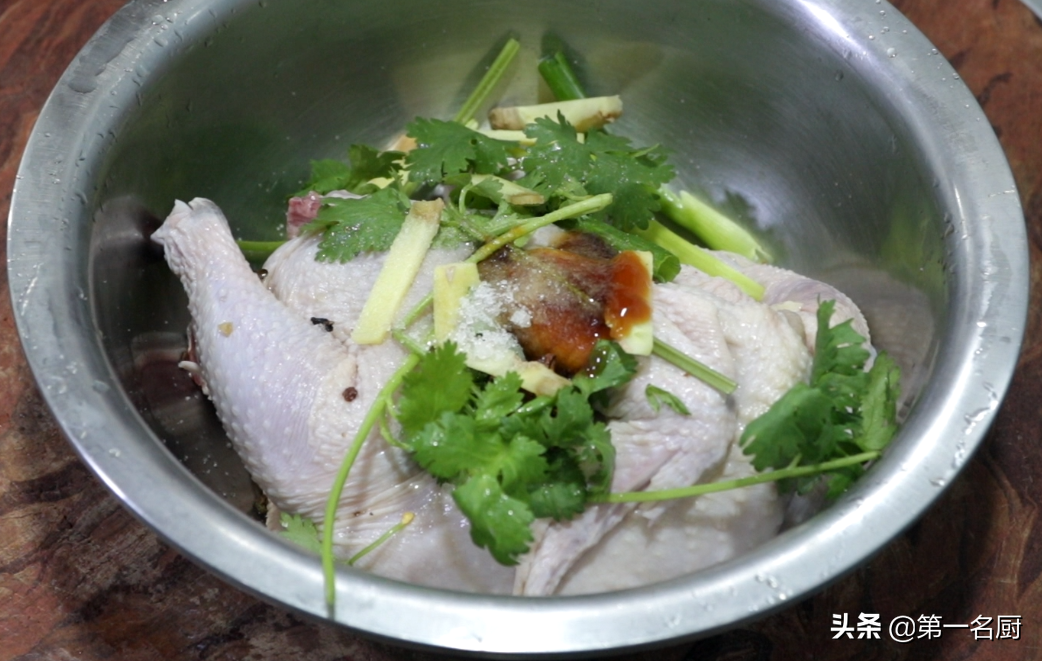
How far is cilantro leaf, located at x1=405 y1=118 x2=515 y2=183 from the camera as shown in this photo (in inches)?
70.4

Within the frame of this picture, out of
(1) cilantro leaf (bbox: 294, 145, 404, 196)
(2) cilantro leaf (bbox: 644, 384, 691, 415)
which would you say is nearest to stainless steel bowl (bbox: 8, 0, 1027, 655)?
(1) cilantro leaf (bbox: 294, 145, 404, 196)

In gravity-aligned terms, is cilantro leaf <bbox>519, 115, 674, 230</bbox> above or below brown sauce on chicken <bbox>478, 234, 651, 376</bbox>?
above

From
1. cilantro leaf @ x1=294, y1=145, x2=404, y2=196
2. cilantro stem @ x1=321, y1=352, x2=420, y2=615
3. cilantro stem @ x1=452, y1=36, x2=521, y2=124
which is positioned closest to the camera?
cilantro stem @ x1=321, y1=352, x2=420, y2=615

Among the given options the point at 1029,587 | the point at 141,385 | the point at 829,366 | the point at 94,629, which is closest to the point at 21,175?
the point at 141,385

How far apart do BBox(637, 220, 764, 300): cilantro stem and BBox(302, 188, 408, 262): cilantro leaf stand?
557mm

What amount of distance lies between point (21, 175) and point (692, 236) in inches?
55.1

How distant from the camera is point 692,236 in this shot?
84.4 inches

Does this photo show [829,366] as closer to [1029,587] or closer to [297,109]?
[1029,587]

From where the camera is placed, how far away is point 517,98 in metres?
2.16

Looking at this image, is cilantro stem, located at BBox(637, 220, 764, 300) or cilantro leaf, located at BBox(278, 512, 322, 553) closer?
cilantro leaf, located at BBox(278, 512, 322, 553)

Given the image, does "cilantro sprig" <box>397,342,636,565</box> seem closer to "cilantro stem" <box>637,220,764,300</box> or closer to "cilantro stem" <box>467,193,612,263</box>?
"cilantro stem" <box>467,193,612,263</box>

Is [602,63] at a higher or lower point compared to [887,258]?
higher

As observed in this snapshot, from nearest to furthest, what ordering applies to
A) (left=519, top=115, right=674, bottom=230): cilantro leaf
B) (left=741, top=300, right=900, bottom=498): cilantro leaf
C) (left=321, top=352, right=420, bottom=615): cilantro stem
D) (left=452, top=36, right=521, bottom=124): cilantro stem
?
(left=321, top=352, right=420, bottom=615): cilantro stem
(left=741, top=300, right=900, bottom=498): cilantro leaf
(left=519, top=115, right=674, bottom=230): cilantro leaf
(left=452, top=36, right=521, bottom=124): cilantro stem

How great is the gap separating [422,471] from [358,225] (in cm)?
47
